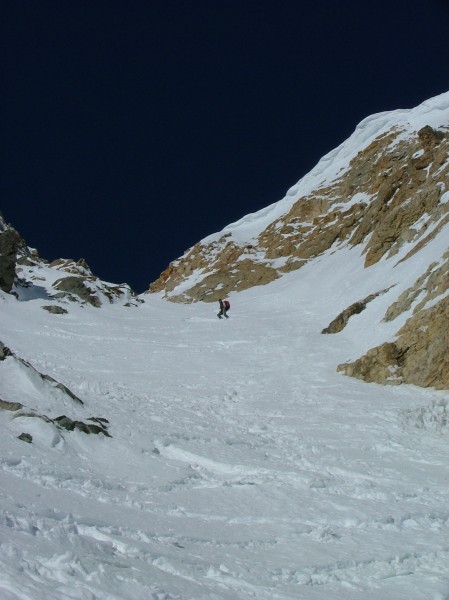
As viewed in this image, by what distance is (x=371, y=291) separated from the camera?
3106 centimetres

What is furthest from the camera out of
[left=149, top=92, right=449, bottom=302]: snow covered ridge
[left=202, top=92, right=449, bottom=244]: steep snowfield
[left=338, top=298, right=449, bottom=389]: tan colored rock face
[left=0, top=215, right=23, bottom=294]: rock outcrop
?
[left=202, top=92, right=449, bottom=244]: steep snowfield

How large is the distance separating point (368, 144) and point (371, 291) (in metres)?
53.4

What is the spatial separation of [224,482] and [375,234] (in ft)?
106

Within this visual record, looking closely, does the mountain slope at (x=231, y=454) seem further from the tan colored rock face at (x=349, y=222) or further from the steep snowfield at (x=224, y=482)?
the tan colored rock face at (x=349, y=222)

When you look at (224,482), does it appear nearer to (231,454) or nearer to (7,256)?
(231,454)

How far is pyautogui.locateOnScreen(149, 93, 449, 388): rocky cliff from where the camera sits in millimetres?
19812

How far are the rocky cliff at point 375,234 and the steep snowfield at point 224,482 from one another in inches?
59.8

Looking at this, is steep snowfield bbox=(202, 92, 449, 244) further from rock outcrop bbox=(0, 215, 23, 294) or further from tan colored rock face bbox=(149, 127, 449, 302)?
rock outcrop bbox=(0, 215, 23, 294)

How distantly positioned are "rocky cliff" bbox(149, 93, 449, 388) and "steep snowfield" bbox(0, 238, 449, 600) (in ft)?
4.99

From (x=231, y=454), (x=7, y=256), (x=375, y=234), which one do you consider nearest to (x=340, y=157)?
(x=375, y=234)

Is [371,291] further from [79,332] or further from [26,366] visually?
[26,366]

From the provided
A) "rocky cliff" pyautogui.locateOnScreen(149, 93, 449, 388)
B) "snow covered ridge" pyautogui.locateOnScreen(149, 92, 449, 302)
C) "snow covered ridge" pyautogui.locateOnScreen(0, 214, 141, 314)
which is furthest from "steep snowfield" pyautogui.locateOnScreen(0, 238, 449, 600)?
"snow covered ridge" pyautogui.locateOnScreen(149, 92, 449, 302)

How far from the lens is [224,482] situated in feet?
36.2

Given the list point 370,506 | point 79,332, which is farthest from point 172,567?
point 79,332
